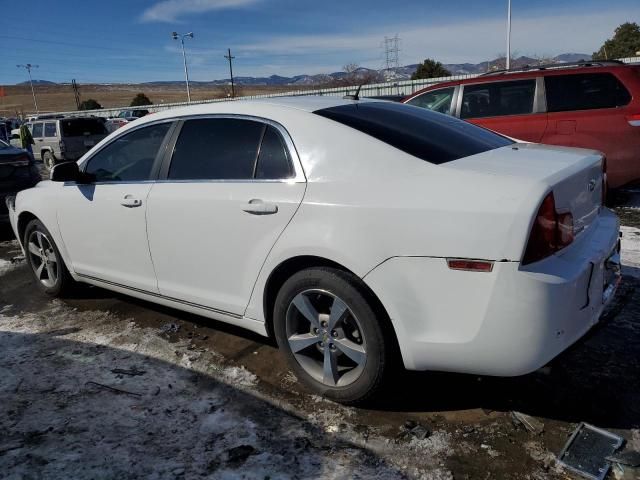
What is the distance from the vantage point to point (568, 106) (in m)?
6.50

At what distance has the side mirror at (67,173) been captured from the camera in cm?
389

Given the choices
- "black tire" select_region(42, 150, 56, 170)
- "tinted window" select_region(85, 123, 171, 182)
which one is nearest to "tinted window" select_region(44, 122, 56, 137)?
"black tire" select_region(42, 150, 56, 170)

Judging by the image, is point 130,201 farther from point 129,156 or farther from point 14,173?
point 14,173

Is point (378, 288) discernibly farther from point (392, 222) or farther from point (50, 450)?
point (50, 450)

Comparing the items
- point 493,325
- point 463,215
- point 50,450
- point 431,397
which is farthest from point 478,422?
point 50,450

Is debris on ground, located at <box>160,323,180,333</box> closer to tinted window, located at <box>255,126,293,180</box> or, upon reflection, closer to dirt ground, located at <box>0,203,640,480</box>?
dirt ground, located at <box>0,203,640,480</box>

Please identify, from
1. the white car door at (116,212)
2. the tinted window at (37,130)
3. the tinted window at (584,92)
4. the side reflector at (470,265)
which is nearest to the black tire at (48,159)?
the tinted window at (37,130)

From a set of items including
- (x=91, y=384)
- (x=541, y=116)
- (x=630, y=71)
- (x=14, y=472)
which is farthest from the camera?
(x=541, y=116)

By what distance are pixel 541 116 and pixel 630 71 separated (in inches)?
42.4

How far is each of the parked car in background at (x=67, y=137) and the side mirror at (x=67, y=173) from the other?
14.2m

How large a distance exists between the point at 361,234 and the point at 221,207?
97 centimetres

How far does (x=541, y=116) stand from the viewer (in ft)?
21.8

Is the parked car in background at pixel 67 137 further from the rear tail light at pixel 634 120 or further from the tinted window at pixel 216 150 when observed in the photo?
the rear tail light at pixel 634 120

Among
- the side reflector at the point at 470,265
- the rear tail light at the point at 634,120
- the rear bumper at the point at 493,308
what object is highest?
the rear tail light at the point at 634,120
